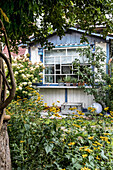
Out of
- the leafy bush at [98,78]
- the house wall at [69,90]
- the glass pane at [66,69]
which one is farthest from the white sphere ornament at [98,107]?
the glass pane at [66,69]

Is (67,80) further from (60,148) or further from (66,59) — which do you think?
(60,148)

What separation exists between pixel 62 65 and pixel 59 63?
16cm

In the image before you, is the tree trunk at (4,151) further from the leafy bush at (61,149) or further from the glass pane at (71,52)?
the glass pane at (71,52)

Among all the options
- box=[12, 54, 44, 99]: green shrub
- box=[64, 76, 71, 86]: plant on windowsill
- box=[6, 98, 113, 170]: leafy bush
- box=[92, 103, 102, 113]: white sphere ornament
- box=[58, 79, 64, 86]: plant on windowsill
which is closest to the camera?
box=[6, 98, 113, 170]: leafy bush

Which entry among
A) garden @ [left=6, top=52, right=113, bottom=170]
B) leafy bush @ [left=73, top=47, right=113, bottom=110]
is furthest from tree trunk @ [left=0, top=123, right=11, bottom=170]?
leafy bush @ [left=73, top=47, right=113, bottom=110]

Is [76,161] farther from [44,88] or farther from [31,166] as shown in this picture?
[44,88]

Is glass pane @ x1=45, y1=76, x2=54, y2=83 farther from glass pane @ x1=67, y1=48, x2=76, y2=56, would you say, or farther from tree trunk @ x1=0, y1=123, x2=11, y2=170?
tree trunk @ x1=0, y1=123, x2=11, y2=170

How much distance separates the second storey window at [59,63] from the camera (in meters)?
7.57

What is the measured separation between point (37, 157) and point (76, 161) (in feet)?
1.33

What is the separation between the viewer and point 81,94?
7434mm

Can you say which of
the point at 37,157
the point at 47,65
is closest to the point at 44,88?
the point at 47,65

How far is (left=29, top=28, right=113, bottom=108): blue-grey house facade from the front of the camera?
7.43 meters

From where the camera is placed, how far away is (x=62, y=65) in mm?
7664

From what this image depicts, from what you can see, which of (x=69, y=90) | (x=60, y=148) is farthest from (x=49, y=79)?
(x=60, y=148)
